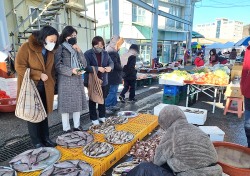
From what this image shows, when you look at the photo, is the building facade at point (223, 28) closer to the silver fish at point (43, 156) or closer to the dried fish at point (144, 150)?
the dried fish at point (144, 150)

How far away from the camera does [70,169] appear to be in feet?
8.21

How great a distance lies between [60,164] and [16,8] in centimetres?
875

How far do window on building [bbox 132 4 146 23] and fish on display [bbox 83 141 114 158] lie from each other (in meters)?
20.0

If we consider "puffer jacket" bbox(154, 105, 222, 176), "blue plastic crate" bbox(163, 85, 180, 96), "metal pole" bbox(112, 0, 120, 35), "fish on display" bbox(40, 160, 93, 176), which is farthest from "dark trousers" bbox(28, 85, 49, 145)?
"metal pole" bbox(112, 0, 120, 35)

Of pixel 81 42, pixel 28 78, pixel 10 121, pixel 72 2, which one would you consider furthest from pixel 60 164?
pixel 81 42

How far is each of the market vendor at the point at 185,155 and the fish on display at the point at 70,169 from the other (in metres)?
0.90

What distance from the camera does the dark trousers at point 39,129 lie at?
3169 millimetres

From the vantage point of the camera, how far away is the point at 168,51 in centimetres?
2664

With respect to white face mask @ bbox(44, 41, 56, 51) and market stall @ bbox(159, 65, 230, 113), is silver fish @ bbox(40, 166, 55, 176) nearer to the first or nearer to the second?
white face mask @ bbox(44, 41, 56, 51)

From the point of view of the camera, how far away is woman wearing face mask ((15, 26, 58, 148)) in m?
2.92

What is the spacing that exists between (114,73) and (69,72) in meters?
2.14

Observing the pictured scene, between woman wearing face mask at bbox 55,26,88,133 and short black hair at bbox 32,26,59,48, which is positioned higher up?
short black hair at bbox 32,26,59,48

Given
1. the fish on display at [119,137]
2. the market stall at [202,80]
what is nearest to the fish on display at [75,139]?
the fish on display at [119,137]

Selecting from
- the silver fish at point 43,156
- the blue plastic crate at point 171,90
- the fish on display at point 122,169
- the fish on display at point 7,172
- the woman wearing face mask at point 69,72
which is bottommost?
the fish on display at point 122,169
